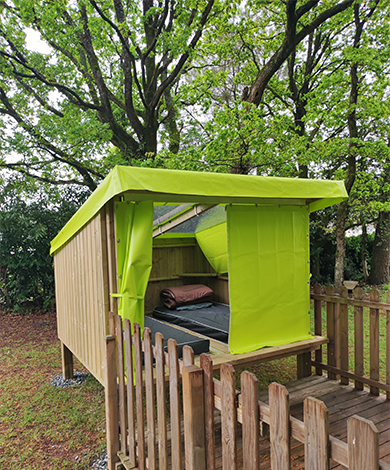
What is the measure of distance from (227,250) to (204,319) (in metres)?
1.51

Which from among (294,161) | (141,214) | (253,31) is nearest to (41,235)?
(141,214)

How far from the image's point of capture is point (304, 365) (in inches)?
153

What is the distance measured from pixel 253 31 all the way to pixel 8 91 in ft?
22.0

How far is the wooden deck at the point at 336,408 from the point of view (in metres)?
2.40

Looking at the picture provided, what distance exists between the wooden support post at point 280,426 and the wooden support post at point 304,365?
2.97 m

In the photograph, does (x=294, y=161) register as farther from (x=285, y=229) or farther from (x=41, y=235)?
(x=41, y=235)

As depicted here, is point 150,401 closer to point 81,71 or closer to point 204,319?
point 204,319

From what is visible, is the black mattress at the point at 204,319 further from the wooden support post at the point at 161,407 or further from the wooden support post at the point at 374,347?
the wooden support post at the point at 161,407

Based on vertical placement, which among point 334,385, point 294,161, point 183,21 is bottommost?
point 334,385

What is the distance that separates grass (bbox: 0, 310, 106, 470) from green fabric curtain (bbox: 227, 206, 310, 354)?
1.73 meters

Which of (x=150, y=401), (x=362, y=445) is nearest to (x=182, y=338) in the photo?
(x=150, y=401)

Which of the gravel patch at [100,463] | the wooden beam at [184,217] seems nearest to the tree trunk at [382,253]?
the wooden beam at [184,217]

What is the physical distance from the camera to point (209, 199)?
10.1 ft

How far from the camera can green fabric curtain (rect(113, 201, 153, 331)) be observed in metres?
2.62
